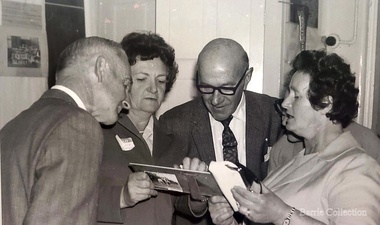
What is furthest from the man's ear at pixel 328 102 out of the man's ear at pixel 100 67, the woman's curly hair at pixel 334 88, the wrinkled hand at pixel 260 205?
the man's ear at pixel 100 67

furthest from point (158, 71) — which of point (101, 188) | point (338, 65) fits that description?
point (338, 65)

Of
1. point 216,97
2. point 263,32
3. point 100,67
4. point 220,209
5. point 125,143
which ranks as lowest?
point 220,209

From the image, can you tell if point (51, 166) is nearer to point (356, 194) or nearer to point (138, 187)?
point (138, 187)

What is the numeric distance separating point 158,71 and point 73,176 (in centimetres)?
87

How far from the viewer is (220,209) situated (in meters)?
1.75

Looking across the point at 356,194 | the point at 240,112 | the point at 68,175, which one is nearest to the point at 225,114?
the point at 240,112

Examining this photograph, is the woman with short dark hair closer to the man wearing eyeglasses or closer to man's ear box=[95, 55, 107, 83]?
the man wearing eyeglasses

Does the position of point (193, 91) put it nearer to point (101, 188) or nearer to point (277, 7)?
point (277, 7)

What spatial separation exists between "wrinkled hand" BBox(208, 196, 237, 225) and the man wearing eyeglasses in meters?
0.41

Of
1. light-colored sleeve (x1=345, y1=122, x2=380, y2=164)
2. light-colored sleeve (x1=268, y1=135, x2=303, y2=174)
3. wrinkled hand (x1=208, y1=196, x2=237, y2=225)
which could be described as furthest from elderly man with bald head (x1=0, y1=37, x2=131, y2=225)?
light-colored sleeve (x1=345, y1=122, x2=380, y2=164)

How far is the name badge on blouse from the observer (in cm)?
177

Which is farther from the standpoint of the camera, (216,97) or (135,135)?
(216,97)

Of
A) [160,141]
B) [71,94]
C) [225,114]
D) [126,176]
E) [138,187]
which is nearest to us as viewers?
[71,94]

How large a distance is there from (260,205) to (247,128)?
769mm
